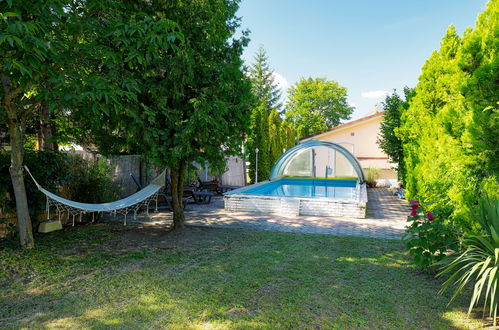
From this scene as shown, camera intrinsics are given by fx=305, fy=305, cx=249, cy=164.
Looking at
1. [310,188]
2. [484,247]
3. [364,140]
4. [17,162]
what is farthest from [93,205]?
[364,140]

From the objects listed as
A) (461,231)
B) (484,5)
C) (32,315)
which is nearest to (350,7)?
(484,5)

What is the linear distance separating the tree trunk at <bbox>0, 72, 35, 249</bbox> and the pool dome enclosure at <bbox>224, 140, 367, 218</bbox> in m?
6.13

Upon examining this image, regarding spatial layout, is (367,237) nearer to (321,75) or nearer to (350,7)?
(350,7)

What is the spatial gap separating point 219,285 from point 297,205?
6.04 metres

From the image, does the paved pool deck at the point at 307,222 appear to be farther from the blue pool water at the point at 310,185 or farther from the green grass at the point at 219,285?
the blue pool water at the point at 310,185

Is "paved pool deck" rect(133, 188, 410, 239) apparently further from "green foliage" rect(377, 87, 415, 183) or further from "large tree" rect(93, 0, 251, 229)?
"green foliage" rect(377, 87, 415, 183)

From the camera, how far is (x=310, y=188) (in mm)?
18766

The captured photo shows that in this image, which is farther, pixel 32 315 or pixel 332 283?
pixel 332 283

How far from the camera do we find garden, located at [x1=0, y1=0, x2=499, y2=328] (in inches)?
137

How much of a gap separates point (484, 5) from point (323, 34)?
19.5m

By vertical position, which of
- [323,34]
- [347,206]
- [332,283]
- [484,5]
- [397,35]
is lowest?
[332,283]

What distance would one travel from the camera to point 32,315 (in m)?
3.37

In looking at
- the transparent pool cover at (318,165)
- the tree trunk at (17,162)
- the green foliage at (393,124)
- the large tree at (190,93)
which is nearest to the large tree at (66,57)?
the tree trunk at (17,162)

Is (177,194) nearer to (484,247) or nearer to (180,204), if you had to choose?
(180,204)
